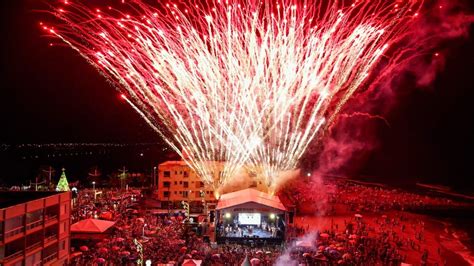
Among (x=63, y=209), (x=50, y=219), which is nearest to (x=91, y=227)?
(x=63, y=209)

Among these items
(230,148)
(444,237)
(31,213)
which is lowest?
(444,237)

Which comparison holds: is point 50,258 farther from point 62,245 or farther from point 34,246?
point 34,246

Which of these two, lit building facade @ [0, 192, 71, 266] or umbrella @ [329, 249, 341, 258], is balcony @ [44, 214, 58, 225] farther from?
umbrella @ [329, 249, 341, 258]

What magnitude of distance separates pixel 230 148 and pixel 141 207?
6.50 m

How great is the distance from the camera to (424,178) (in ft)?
183

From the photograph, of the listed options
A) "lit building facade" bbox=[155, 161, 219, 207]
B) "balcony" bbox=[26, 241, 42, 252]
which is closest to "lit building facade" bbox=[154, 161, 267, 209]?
"lit building facade" bbox=[155, 161, 219, 207]

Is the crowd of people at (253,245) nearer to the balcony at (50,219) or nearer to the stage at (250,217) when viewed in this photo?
the stage at (250,217)

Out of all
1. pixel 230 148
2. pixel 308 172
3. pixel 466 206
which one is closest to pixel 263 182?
pixel 230 148

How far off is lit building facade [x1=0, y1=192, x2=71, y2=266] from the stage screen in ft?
22.9

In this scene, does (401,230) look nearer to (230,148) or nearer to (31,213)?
(230,148)

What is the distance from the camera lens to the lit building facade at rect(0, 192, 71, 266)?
13.2 meters

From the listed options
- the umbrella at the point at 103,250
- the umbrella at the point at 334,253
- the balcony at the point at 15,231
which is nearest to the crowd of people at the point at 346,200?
the umbrella at the point at 334,253

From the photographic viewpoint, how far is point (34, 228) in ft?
47.7

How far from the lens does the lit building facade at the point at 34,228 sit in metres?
13.2
